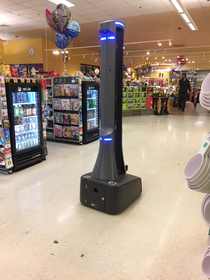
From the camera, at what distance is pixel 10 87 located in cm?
368

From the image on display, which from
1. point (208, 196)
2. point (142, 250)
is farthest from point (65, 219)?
point (208, 196)

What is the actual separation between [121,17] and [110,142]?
311 inches

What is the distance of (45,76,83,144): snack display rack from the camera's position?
18.5 ft

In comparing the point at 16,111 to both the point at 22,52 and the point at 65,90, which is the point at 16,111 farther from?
the point at 22,52

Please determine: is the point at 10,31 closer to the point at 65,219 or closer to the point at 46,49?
the point at 46,49

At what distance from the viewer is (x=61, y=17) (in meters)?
5.27

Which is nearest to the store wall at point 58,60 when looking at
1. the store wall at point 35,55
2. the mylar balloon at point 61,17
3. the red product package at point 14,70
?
the store wall at point 35,55

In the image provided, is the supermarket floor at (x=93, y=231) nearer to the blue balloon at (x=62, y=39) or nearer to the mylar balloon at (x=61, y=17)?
the blue balloon at (x=62, y=39)

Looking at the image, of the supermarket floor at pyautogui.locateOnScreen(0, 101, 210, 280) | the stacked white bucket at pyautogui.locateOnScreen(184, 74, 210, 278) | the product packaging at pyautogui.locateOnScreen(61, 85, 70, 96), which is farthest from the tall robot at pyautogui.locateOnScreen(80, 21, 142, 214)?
the product packaging at pyautogui.locateOnScreen(61, 85, 70, 96)

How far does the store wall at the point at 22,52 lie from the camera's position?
13.6 meters

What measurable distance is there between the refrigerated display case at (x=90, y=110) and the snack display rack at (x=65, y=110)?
0.35 feet

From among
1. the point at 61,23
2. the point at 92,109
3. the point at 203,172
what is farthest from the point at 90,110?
the point at 203,172

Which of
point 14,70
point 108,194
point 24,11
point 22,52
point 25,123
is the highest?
point 24,11

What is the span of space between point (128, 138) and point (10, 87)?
3565 millimetres
